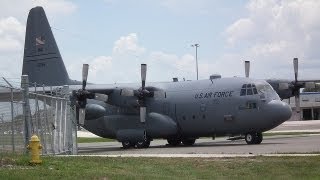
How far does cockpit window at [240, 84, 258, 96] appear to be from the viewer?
113 ft

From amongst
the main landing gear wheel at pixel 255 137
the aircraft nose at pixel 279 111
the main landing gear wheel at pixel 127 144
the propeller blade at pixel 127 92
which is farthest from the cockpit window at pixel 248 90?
the main landing gear wheel at pixel 127 144

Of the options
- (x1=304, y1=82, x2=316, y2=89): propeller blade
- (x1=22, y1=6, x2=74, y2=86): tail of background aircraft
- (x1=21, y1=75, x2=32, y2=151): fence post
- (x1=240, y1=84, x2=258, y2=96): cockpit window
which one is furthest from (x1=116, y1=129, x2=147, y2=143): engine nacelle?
(x1=21, y1=75, x2=32, y2=151): fence post

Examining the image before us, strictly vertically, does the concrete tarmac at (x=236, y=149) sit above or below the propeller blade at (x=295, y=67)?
below

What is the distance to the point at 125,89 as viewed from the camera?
121ft

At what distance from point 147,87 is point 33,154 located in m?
21.5

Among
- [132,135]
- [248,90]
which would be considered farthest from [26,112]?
[248,90]

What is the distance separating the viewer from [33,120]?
22.9 m

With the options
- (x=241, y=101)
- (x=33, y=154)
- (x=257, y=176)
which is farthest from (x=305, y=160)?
(x=241, y=101)

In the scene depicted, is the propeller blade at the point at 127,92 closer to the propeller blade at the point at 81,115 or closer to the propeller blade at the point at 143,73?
the propeller blade at the point at 143,73

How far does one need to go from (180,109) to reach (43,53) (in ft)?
41.5

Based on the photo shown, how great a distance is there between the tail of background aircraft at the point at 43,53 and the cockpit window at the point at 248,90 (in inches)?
590

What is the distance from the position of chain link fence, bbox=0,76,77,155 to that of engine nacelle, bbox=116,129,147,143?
31.2ft

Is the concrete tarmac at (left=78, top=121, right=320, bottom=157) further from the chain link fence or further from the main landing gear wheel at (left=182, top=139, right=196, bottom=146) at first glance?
the chain link fence

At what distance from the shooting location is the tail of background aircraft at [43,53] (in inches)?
1699
